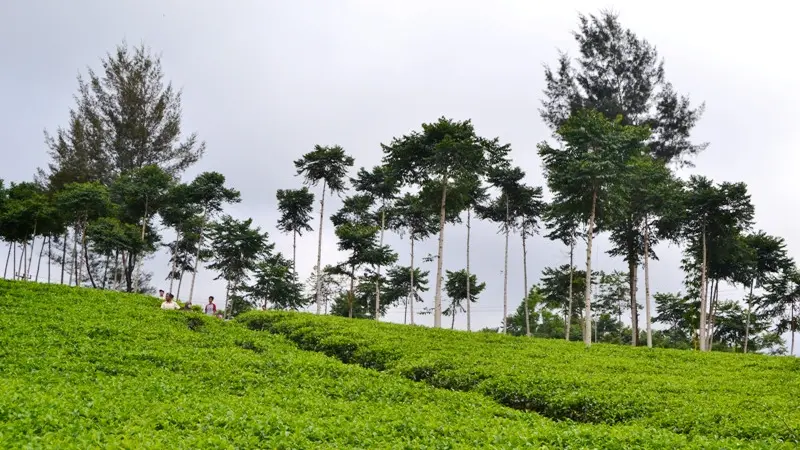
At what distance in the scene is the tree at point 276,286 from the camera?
157 ft

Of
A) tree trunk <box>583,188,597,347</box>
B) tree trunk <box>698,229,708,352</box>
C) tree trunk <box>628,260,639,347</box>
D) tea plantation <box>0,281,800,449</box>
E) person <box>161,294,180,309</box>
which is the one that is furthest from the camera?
tree trunk <box>628,260,639,347</box>

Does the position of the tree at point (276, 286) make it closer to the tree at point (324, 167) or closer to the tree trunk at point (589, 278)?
the tree at point (324, 167)

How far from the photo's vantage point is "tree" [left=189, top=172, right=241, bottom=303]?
42438 mm

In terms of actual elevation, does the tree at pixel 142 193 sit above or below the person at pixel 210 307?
above

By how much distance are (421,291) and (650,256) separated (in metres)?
21.8

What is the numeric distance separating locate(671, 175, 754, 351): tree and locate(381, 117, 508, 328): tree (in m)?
12.8

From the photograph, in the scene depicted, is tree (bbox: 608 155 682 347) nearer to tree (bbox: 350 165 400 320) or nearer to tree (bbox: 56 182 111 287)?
tree (bbox: 350 165 400 320)

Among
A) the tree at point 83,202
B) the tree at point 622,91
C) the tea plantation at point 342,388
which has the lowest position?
the tea plantation at point 342,388

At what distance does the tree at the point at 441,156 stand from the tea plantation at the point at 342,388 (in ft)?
32.2

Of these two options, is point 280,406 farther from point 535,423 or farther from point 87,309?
point 87,309

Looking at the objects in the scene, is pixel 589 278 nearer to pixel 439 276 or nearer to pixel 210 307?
pixel 439 276

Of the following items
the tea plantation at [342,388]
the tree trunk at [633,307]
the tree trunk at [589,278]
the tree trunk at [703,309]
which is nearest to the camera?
the tea plantation at [342,388]

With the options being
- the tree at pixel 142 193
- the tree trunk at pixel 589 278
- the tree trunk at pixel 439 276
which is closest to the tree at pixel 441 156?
the tree trunk at pixel 439 276

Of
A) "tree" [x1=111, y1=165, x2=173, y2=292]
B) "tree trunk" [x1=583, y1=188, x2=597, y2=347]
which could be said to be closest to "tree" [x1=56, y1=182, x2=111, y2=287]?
"tree" [x1=111, y1=165, x2=173, y2=292]
